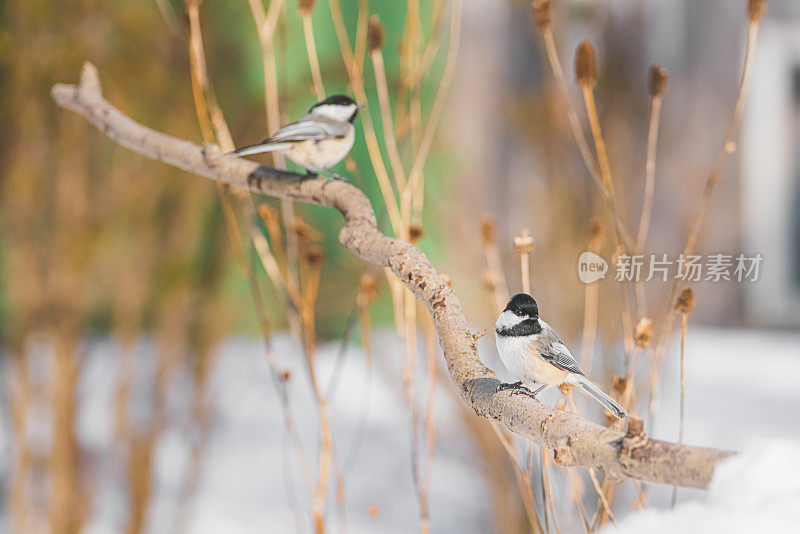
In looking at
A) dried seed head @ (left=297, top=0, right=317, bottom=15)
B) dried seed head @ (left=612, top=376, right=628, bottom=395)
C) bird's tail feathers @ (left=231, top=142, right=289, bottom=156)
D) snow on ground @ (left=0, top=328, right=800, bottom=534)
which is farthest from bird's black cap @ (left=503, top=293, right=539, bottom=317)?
snow on ground @ (left=0, top=328, right=800, bottom=534)

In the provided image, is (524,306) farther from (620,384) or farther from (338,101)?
(338,101)

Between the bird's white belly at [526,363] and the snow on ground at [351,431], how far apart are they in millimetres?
881

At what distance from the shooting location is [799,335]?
2.84 metres

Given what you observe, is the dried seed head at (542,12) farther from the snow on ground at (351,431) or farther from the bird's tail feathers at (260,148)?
the snow on ground at (351,431)

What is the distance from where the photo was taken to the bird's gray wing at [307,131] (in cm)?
58

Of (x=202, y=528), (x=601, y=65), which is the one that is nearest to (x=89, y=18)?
(x=601, y=65)

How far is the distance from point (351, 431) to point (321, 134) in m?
2.13

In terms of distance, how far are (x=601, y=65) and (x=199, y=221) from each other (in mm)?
903

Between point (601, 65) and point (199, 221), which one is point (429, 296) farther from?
point (199, 221)

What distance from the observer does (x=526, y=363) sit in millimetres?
374

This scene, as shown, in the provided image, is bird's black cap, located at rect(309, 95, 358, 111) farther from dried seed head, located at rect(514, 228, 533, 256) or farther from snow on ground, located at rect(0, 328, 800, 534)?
snow on ground, located at rect(0, 328, 800, 534)

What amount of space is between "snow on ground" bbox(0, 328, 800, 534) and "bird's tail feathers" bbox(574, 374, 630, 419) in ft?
2.85

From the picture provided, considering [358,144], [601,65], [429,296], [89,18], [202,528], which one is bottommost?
[202,528]

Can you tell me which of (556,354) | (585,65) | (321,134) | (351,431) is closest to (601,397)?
(556,354)
